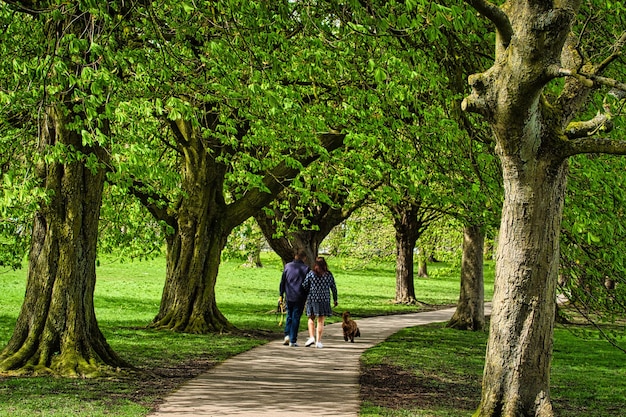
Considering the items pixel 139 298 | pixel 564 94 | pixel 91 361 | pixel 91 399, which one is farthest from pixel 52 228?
pixel 139 298

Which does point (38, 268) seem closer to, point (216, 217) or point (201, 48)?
point (201, 48)

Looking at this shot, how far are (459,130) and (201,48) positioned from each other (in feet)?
14.2

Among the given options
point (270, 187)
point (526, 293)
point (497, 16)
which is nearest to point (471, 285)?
point (270, 187)

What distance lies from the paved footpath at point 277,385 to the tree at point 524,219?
6.25 feet

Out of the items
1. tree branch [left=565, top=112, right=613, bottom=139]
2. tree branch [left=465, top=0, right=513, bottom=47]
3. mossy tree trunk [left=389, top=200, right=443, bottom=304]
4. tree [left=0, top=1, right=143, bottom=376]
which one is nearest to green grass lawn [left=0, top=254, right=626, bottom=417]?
tree [left=0, top=1, right=143, bottom=376]

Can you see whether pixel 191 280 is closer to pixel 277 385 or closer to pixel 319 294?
pixel 319 294

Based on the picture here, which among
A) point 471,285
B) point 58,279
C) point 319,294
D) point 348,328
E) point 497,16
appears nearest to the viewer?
point 497,16

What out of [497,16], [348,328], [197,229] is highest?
[497,16]

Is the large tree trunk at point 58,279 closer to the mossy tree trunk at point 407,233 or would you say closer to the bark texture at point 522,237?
the bark texture at point 522,237

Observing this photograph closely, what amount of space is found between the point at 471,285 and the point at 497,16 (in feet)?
57.7

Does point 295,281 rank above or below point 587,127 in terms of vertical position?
below

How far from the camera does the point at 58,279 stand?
12.8 metres

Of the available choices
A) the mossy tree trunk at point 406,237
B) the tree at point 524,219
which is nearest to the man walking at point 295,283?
the tree at point 524,219

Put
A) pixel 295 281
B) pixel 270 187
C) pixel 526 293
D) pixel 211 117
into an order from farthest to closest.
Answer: pixel 211 117, pixel 270 187, pixel 295 281, pixel 526 293
